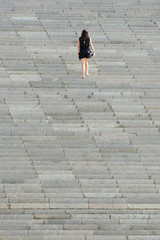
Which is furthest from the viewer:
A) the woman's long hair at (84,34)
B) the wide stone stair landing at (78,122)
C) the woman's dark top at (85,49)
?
the woman's dark top at (85,49)

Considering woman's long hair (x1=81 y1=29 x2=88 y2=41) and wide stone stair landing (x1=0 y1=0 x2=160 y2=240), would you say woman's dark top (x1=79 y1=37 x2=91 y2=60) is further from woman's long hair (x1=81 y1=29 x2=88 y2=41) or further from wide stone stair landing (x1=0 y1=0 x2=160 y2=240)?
wide stone stair landing (x1=0 y1=0 x2=160 y2=240)

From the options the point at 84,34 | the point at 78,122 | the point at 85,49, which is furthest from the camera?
the point at 85,49

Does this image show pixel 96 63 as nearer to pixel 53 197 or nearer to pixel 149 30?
pixel 149 30

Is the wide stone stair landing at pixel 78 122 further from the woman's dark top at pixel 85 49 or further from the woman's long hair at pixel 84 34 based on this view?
the woman's long hair at pixel 84 34

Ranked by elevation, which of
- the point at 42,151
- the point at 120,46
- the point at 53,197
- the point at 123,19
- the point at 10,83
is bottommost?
the point at 53,197

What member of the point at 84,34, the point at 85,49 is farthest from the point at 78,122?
the point at 84,34

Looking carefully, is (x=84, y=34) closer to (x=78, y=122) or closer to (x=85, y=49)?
(x=85, y=49)

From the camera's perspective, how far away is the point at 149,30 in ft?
69.9

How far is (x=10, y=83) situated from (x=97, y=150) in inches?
133

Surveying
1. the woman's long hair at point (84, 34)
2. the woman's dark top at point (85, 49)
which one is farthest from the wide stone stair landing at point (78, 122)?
the woman's long hair at point (84, 34)

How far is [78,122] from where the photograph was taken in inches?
672

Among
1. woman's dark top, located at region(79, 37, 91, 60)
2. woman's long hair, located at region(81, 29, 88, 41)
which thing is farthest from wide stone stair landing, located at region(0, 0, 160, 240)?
woman's long hair, located at region(81, 29, 88, 41)

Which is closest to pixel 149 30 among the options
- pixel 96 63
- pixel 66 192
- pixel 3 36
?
pixel 96 63

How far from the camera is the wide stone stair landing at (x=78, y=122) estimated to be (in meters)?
14.3
